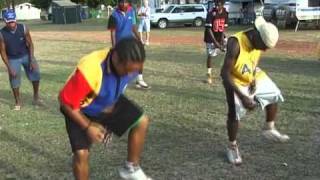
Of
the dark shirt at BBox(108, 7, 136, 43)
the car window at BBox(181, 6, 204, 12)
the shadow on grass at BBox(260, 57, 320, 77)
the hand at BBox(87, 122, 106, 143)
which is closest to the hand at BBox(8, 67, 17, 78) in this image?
the dark shirt at BBox(108, 7, 136, 43)

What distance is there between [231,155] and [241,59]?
42.4 inches

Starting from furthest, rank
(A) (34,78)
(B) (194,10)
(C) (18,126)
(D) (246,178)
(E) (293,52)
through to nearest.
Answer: (B) (194,10) → (E) (293,52) → (A) (34,78) → (C) (18,126) → (D) (246,178)

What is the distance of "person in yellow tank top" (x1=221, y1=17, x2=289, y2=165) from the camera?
5.93m

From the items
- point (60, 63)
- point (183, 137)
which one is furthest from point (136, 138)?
point (60, 63)

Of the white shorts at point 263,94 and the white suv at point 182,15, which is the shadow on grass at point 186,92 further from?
the white suv at point 182,15

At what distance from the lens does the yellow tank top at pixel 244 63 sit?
6.10m

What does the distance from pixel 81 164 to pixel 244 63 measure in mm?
2156

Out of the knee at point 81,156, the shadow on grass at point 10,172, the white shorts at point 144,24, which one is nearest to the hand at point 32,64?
the shadow on grass at point 10,172

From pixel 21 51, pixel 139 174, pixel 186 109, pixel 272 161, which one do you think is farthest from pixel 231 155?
pixel 21 51

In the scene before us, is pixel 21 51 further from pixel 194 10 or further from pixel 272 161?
pixel 194 10

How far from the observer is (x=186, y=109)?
381 inches

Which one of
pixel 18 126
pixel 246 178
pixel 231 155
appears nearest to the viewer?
pixel 246 178

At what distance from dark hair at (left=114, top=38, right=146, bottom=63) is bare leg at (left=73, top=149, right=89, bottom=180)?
3.17 feet

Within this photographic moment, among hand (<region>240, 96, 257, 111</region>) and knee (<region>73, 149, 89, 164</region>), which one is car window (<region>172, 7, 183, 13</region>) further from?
knee (<region>73, 149, 89, 164</region>)
